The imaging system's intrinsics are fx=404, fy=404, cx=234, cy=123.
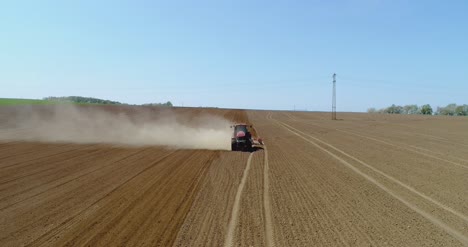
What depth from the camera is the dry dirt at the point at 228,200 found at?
9.05 meters

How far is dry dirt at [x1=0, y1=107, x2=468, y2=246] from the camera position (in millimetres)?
9047

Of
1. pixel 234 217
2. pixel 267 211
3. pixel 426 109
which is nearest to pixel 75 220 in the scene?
pixel 234 217

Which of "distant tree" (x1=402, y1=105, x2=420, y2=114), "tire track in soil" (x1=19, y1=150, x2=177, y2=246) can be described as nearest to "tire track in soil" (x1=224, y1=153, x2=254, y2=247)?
"tire track in soil" (x1=19, y1=150, x2=177, y2=246)

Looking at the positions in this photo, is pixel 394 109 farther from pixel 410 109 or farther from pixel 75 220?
pixel 75 220

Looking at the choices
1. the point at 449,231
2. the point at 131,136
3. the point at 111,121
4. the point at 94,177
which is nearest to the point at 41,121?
the point at 111,121

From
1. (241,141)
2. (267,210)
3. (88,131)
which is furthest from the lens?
(88,131)

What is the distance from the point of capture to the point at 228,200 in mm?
12141

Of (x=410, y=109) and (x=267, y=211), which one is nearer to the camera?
(x=267, y=211)

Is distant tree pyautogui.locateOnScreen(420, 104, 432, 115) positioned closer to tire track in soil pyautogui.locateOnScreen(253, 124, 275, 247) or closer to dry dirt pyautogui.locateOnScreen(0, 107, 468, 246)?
dry dirt pyautogui.locateOnScreen(0, 107, 468, 246)

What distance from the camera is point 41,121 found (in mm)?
43312

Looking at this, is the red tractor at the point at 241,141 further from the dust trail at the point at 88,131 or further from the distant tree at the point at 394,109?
the distant tree at the point at 394,109

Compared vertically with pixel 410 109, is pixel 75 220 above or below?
below

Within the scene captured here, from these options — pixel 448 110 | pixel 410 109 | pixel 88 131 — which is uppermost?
pixel 410 109

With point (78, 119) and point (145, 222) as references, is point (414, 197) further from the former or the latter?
point (78, 119)
